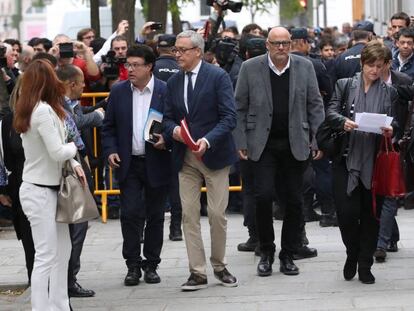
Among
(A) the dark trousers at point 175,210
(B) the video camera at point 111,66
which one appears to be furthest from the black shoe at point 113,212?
(A) the dark trousers at point 175,210

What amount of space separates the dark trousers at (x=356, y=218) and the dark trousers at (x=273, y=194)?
53cm

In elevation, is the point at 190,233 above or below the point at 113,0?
below

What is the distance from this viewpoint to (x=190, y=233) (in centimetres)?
1038

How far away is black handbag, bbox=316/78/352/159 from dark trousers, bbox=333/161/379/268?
12 centimetres

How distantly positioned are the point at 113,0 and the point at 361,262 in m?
11.2

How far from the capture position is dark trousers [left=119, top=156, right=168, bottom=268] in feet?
35.0

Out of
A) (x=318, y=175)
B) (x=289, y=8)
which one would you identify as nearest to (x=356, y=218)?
(x=318, y=175)

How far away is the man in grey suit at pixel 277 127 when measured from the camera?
10.6 metres

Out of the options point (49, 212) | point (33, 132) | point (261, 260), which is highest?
point (33, 132)

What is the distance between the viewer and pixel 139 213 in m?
10.7

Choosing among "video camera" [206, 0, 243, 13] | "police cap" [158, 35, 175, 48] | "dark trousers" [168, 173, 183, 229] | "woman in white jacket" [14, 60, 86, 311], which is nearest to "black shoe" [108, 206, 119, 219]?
"dark trousers" [168, 173, 183, 229]

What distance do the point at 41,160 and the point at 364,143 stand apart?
9.23 ft

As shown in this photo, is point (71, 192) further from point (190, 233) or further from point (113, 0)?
point (113, 0)

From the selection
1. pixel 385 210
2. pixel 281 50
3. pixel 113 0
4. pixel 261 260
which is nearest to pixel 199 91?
pixel 281 50
